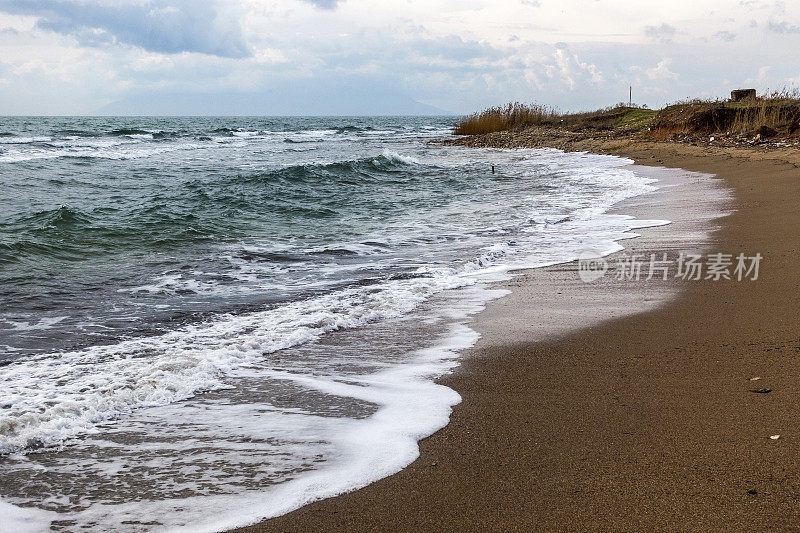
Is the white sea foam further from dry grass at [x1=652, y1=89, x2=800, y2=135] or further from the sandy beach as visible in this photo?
dry grass at [x1=652, y1=89, x2=800, y2=135]

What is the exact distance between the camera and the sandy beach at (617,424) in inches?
93.1

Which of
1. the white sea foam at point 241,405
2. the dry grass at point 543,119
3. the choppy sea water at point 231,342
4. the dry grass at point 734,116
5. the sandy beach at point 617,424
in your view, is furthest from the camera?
the dry grass at point 543,119

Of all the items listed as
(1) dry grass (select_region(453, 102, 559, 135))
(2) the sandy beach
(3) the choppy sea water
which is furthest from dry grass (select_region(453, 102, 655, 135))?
(2) the sandy beach

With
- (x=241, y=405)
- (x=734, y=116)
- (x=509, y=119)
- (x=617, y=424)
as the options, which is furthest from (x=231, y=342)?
(x=509, y=119)

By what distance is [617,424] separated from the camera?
10.2ft

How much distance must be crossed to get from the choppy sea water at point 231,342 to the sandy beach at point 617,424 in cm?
Answer: 25

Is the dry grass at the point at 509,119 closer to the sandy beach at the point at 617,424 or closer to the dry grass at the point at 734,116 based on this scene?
the dry grass at the point at 734,116

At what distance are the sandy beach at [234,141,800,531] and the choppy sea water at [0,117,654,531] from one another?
25cm

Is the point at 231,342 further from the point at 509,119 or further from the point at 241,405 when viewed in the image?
the point at 509,119

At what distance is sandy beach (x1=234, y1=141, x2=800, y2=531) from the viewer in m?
2.37

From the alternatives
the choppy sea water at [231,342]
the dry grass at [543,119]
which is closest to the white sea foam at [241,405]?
the choppy sea water at [231,342]

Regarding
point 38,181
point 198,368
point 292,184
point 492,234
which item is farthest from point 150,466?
point 38,181

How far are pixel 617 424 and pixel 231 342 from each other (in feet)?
9.44

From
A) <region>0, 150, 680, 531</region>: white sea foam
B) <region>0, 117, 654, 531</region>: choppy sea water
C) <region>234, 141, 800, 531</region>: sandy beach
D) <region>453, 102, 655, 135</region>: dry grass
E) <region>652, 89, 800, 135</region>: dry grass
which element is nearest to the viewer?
<region>234, 141, 800, 531</region>: sandy beach
